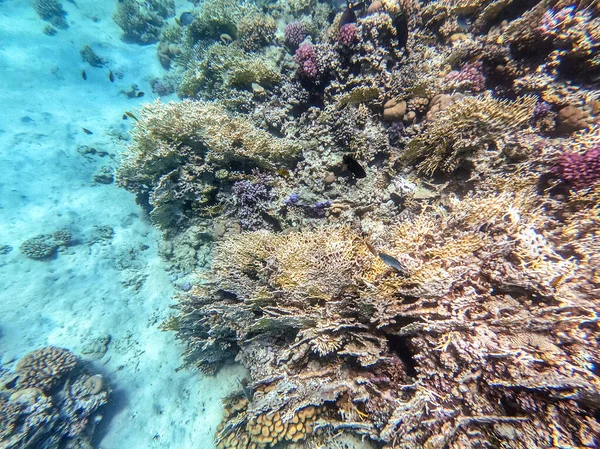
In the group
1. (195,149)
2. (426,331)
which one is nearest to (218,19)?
(195,149)

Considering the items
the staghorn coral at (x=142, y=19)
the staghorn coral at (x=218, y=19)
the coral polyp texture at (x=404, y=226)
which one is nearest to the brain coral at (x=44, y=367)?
the coral polyp texture at (x=404, y=226)

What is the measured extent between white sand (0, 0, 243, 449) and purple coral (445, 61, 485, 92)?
236 inches

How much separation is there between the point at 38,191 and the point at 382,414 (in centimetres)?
1257

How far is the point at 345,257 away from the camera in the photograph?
3.16 meters

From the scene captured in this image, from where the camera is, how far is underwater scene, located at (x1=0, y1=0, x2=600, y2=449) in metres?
2.36

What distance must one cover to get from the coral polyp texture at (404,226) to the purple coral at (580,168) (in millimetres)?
19

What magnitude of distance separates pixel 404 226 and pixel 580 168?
186 centimetres

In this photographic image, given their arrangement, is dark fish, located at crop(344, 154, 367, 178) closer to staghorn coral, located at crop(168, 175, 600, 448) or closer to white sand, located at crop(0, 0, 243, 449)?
staghorn coral, located at crop(168, 175, 600, 448)

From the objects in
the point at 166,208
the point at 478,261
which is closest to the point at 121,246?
the point at 166,208

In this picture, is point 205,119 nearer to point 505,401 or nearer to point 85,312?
point 505,401

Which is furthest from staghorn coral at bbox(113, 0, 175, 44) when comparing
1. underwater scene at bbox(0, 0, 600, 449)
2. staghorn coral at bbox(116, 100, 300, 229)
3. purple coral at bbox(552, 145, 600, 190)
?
purple coral at bbox(552, 145, 600, 190)

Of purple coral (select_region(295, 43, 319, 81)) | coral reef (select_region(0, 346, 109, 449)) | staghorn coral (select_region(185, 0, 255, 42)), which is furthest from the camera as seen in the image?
staghorn coral (select_region(185, 0, 255, 42))

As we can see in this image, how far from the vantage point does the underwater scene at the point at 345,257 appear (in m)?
2.36

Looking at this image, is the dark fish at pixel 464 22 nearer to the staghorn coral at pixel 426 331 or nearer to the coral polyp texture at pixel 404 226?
the coral polyp texture at pixel 404 226
